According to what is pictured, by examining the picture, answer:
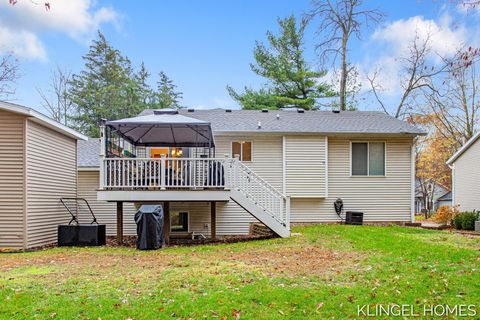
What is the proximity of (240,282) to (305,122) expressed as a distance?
9144mm

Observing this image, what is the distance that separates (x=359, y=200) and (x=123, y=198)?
805 centimetres

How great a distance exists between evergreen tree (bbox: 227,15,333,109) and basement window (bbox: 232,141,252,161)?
10757 mm

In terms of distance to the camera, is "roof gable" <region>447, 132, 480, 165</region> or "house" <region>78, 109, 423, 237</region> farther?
"roof gable" <region>447, 132, 480, 165</region>

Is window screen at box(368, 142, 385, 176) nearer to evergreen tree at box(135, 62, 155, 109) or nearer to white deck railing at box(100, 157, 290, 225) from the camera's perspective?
white deck railing at box(100, 157, 290, 225)

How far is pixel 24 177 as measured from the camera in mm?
9727

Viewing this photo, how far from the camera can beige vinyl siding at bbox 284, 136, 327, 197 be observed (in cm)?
1281

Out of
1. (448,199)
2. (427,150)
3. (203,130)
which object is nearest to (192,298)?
(203,130)

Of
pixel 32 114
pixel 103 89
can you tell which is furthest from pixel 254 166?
pixel 103 89

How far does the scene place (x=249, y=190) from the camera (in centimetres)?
1027

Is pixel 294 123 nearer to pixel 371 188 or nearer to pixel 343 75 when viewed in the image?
pixel 371 188

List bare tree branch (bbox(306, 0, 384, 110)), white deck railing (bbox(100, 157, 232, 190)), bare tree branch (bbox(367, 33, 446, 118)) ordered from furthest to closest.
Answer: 1. bare tree branch (bbox(306, 0, 384, 110))
2. bare tree branch (bbox(367, 33, 446, 118))
3. white deck railing (bbox(100, 157, 232, 190))

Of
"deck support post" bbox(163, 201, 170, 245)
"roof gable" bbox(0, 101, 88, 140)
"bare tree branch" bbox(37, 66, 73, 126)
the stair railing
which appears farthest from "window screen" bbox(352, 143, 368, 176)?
"bare tree branch" bbox(37, 66, 73, 126)

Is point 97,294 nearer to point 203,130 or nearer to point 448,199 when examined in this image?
point 203,130

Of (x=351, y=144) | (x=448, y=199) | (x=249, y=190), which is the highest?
(x=351, y=144)
